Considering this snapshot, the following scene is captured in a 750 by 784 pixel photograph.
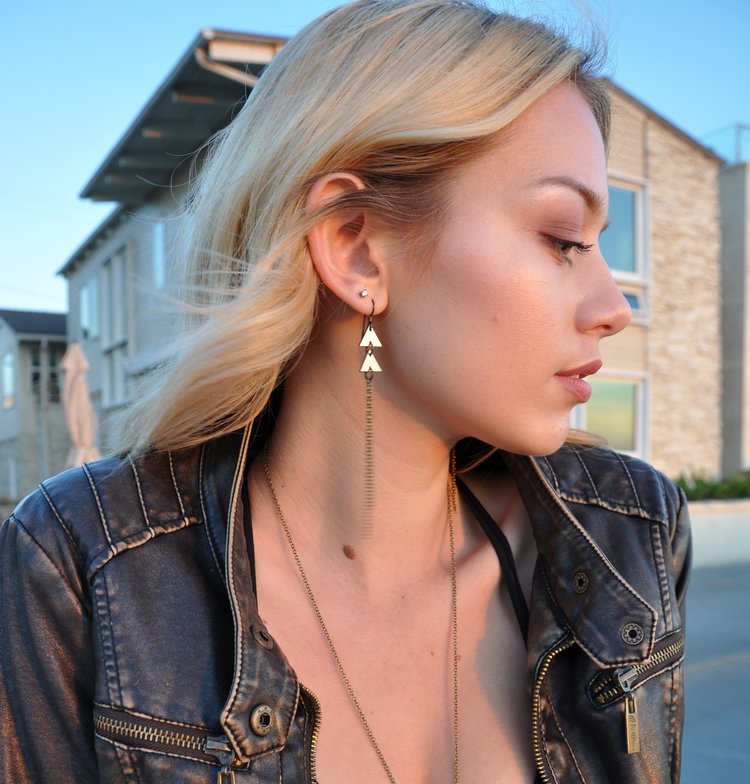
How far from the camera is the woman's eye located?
1298mm

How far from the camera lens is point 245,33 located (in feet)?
25.0

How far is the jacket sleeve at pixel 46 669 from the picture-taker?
118 centimetres

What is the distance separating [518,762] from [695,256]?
12342mm

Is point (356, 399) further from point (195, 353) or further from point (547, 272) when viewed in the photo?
point (547, 272)

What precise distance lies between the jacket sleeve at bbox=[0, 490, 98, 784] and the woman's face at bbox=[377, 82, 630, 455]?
2.33ft

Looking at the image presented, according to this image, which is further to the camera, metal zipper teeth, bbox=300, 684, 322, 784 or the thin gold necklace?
the thin gold necklace

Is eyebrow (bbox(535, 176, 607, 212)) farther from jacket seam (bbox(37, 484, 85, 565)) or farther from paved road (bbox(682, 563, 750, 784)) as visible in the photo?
paved road (bbox(682, 563, 750, 784))

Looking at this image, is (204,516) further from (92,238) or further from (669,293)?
(92,238)

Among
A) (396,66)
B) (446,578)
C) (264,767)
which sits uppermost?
(396,66)

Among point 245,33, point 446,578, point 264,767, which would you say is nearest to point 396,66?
point 446,578

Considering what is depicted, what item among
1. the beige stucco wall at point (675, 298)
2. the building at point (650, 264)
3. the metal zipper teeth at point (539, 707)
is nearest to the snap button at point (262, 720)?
the metal zipper teeth at point (539, 707)

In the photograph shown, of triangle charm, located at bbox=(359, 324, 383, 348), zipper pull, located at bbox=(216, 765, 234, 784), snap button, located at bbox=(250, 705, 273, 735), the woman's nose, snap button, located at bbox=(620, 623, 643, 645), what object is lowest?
zipper pull, located at bbox=(216, 765, 234, 784)

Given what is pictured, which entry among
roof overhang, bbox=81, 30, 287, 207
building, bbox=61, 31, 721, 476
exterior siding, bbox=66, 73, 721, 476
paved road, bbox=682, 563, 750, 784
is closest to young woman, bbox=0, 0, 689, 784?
paved road, bbox=682, 563, 750, 784

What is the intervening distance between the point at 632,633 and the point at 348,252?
0.90 meters
